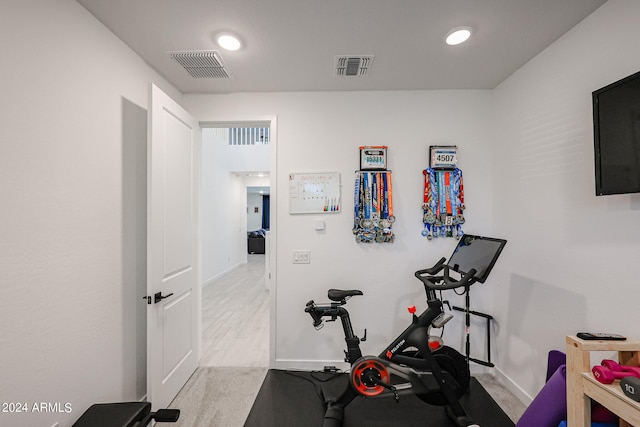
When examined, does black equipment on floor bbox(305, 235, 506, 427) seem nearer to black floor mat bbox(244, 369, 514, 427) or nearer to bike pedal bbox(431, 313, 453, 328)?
bike pedal bbox(431, 313, 453, 328)

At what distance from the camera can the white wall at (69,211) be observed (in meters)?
1.16

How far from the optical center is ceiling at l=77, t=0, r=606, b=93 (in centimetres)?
147

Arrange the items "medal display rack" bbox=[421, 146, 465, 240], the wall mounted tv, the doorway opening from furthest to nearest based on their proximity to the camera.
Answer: the doorway opening, "medal display rack" bbox=[421, 146, 465, 240], the wall mounted tv

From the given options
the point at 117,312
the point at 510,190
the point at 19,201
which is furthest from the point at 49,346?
the point at 510,190

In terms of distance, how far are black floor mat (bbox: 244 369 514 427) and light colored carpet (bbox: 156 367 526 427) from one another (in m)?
0.07

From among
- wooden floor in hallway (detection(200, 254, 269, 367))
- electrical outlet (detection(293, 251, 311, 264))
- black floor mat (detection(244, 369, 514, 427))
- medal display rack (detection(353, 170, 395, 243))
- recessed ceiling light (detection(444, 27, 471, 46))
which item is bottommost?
black floor mat (detection(244, 369, 514, 427))

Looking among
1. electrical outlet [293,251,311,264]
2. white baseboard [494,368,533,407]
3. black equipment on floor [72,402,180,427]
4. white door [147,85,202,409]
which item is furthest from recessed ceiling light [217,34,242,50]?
white baseboard [494,368,533,407]

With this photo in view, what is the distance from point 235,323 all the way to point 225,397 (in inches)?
56.9

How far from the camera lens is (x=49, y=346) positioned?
129 cm

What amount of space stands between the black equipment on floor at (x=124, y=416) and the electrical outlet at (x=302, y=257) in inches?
54.1

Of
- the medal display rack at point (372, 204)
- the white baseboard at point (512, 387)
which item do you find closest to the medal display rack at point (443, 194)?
the medal display rack at point (372, 204)

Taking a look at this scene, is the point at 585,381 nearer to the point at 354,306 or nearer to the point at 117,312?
the point at 354,306

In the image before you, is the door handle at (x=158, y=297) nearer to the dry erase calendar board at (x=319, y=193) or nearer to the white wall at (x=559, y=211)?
the dry erase calendar board at (x=319, y=193)

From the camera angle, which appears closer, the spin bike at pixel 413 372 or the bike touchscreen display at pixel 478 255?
the bike touchscreen display at pixel 478 255
